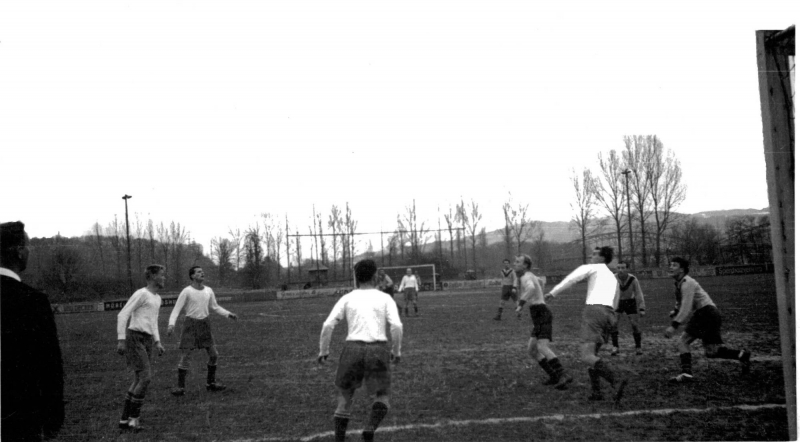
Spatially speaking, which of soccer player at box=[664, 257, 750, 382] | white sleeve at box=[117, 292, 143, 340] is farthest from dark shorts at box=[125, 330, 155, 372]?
soccer player at box=[664, 257, 750, 382]

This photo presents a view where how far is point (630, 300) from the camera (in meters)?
6.56

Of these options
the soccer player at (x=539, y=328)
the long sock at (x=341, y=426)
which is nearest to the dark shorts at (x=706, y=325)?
the soccer player at (x=539, y=328)

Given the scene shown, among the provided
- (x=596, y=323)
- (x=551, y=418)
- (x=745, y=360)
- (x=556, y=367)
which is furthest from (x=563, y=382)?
(x=745, y=360)

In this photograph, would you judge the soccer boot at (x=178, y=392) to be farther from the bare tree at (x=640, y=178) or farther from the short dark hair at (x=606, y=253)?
the bare tree at (x=640, y=178)

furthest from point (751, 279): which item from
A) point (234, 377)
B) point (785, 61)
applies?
point (234, 377)

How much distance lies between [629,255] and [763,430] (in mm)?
3527

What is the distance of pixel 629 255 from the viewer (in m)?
6.91

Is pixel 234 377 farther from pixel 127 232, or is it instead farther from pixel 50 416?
pixel 50 416

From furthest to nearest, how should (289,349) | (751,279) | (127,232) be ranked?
(289,349), (127,232), (751,279)

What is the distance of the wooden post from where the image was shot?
3.11m

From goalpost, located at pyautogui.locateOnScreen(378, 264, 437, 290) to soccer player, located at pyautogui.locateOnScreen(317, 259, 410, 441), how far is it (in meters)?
9.48

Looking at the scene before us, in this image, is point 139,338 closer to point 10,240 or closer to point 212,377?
point 212,377

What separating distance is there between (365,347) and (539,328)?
2.48 m

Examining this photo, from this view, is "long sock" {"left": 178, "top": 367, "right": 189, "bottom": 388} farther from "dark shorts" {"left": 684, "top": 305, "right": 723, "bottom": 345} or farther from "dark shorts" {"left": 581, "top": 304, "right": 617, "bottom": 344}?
"dark shorts" {"left": 684, "top": 305, "right": 723, "bottom": 345}
